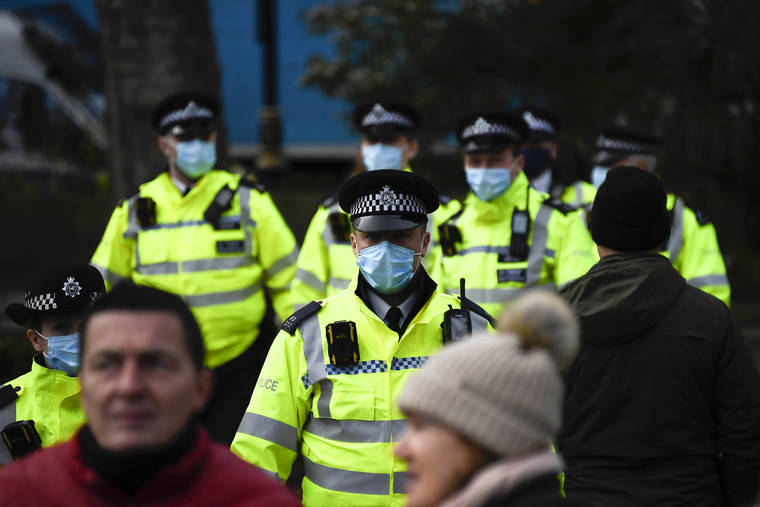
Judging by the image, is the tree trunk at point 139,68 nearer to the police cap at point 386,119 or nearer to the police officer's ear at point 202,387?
the police cap at point 386,119

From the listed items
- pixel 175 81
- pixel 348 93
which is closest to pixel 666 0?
pixel 348 93

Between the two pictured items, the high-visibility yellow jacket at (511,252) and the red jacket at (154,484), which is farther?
the high-visibility yellow jacket at (511,252)

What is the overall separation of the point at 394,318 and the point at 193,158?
2.93m

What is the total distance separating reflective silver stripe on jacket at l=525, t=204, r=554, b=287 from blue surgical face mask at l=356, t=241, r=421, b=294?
1.80 meters

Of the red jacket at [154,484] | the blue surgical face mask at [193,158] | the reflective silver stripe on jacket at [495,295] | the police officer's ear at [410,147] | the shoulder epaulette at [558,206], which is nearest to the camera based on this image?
the red jacket at [154,484]

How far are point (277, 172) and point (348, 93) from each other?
2436 mm

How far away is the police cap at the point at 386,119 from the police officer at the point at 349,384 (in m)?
3.20

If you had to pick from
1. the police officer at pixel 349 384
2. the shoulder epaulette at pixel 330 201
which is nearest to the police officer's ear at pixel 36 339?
the police officer at pixel 349 384

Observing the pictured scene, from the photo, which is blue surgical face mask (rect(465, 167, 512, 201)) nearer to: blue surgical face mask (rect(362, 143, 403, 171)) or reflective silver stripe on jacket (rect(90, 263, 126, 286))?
blue surgical face mask (rect(362, 143, 403, 171))

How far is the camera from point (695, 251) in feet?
20.0

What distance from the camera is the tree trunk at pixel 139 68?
31.3 feet

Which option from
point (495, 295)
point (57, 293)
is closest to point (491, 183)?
point (495, 295)

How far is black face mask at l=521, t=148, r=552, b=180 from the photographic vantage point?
7395 mm

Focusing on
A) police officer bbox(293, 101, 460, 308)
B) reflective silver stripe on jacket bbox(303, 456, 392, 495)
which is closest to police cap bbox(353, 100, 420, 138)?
police officer bbox(293, 101, 460, 308)
